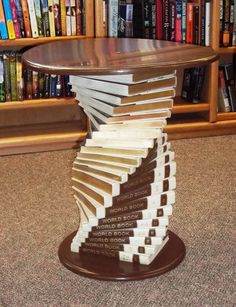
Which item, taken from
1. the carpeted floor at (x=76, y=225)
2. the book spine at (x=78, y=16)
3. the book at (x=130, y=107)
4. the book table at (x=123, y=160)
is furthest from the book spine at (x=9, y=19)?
the book at (x=130, y=107)

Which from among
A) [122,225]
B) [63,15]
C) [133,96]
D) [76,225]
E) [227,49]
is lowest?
[76,225]

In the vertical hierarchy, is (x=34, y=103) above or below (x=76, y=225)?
above

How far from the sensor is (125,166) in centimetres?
158

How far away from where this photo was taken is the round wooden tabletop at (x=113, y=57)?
4.59ft

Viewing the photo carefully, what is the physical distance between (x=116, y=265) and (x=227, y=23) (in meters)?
1.69

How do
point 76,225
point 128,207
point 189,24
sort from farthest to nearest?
point 189,24 → point 76,225 → point 128,207

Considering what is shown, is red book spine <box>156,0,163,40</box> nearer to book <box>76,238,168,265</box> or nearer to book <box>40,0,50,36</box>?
book <box>40,0,50,36</box>

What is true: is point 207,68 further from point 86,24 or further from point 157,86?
point 157,86

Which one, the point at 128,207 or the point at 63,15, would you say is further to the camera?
the point at 63,15

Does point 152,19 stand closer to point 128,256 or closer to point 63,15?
point 63,15

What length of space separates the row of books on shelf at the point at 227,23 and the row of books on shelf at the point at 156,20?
89 millimetres

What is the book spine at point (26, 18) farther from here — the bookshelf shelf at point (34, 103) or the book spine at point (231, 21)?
the book spine at point (231, 21)

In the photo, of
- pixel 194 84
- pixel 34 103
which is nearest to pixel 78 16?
pixel 34 103

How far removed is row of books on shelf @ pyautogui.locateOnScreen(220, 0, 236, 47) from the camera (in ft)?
9.34
